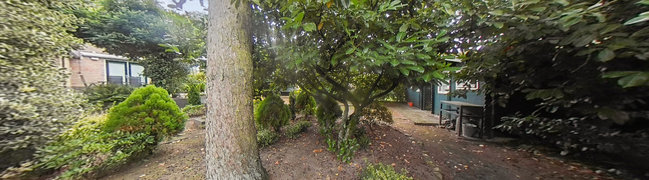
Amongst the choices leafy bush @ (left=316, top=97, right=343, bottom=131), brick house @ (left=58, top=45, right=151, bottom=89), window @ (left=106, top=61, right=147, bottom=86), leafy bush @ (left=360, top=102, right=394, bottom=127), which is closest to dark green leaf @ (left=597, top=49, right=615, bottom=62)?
leafy bush @ (left=360, top=102, right=394, bottom=127)

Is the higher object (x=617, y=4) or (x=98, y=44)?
(x=98, y=44)

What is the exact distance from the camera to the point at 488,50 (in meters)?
2.28

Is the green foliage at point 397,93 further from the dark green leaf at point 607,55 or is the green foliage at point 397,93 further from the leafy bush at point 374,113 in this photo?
the dark green leaf at point 607,55

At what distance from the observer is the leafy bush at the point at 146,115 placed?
283cm

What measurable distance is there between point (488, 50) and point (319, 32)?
186cm

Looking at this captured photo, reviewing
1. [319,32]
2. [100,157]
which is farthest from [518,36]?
[100,157]

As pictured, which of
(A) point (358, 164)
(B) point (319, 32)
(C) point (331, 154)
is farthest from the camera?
(C) point (331, 154)

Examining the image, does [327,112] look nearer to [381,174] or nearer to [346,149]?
[346,149]

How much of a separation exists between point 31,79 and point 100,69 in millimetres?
12298

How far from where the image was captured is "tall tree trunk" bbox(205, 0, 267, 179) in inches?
77.9

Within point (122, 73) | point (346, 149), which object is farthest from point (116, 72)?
point (346, 149)

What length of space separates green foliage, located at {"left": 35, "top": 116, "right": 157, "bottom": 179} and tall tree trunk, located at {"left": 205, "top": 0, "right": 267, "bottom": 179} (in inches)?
57.8

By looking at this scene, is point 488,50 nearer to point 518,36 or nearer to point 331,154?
point 518,36

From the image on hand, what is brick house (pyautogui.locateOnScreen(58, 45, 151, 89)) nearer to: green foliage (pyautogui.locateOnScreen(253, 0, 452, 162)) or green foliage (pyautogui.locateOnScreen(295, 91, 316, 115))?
green foliage (pyautogui.locateOnScreen(295, 91, 316, 115))
